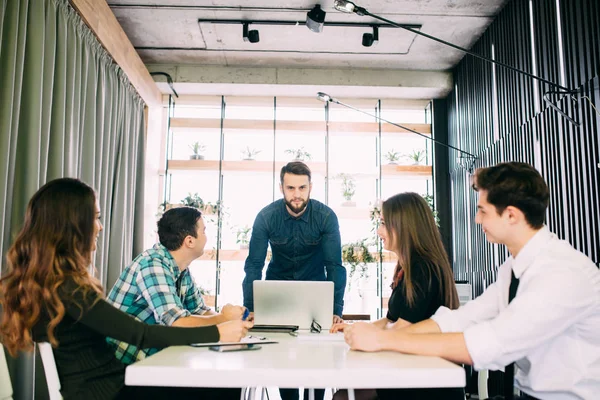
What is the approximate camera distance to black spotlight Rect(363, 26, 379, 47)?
15.5 feet

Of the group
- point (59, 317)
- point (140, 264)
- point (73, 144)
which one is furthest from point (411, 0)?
point (59, 317)

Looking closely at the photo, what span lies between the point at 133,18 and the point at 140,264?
353 centimetres

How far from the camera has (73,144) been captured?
3561mm

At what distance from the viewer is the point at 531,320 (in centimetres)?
119

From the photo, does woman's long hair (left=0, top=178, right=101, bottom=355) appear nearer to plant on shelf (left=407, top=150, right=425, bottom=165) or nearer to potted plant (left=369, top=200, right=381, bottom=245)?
potted plant (left=369, top=200, right=381, bottom=245)

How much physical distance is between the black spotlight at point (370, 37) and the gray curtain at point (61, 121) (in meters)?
2.28

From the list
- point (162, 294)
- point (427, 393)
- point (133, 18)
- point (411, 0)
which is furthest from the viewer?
point (133, 18)

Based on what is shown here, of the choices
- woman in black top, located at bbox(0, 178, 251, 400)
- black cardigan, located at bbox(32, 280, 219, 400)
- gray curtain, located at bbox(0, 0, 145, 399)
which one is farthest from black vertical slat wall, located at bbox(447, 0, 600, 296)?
gray curtain, located at bbox(0, 0, 145, 399)

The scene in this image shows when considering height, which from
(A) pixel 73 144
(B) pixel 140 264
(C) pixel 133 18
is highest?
(C) pixel 133 18

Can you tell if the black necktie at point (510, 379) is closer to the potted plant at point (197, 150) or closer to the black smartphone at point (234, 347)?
the black smartphone at point (234, 347)

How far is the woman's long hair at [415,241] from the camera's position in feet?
6.23

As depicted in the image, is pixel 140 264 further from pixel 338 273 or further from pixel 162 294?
pixel 338 273

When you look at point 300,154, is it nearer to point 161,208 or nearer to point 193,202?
point 193,202

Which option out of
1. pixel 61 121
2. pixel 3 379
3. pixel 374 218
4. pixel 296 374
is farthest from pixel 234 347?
pixel 374 218
